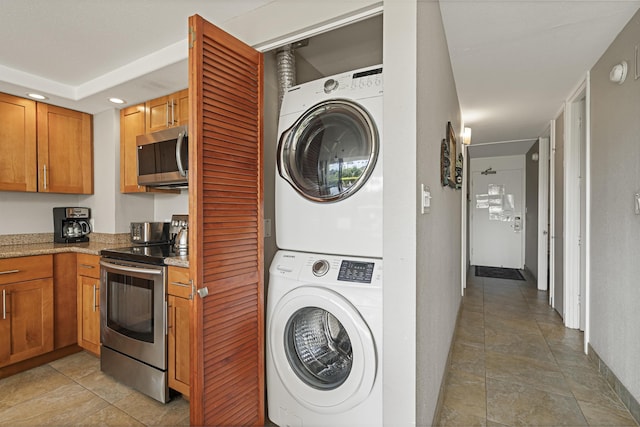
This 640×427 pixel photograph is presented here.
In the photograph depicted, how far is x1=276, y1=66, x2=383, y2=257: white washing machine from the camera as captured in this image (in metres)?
1.53

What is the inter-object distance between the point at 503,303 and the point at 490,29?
3.24 m

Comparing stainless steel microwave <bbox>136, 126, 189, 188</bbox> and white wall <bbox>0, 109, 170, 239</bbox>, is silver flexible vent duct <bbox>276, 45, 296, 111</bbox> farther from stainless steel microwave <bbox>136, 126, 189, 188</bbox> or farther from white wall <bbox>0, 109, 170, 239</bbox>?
white wall <bbox>0, 109, 170, 239</bbox>

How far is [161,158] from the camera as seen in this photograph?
8.29 ft

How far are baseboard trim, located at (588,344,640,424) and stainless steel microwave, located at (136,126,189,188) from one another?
3.04m

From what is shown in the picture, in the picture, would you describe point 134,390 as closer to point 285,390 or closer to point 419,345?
point 285,390

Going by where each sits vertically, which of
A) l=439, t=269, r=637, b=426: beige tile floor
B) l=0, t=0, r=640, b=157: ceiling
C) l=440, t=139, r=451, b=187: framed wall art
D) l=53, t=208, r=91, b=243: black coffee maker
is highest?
l=0, t=0, r=640, b=157: ceiling

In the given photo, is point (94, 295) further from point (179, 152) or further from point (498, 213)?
point (498, 213)

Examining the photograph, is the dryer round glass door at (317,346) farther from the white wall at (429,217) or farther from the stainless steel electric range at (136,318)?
the stainless steel electric range at (136,318)

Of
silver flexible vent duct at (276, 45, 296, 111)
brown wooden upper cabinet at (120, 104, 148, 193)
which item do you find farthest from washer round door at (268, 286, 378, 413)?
brown wooden upper cabinet at (120, 104, 148, 193)

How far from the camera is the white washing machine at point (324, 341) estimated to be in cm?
144

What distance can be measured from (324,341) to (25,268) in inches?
91.5

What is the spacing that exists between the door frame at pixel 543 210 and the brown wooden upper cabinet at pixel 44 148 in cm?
564

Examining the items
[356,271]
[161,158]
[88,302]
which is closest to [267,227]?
[356,271]

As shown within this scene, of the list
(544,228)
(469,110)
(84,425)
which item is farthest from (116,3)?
(544,228)
